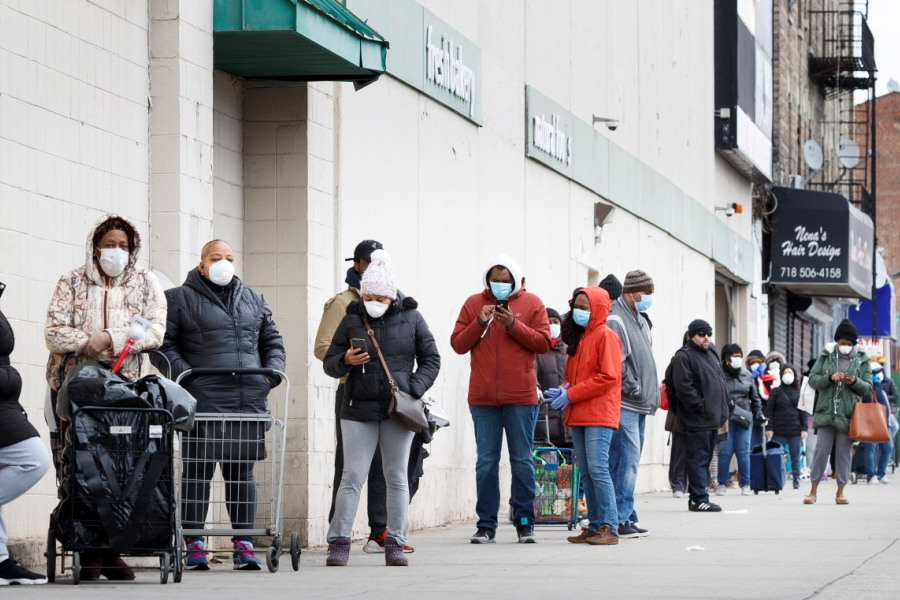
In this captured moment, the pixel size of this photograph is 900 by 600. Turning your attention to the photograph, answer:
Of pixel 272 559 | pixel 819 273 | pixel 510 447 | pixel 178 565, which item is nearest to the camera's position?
pixel 178 565

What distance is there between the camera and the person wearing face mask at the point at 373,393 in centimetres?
1038

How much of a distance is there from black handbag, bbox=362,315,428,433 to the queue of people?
0.10 ft

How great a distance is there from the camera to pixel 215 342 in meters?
9.95

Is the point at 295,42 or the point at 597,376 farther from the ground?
the point at 295,42

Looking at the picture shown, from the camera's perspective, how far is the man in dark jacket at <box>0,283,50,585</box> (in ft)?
28.3

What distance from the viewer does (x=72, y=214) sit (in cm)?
1012

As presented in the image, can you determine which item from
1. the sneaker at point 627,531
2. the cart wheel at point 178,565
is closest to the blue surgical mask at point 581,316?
the sneaker at point 627,531

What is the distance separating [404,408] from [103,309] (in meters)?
1.98

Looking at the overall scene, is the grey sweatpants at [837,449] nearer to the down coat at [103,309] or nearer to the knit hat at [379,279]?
the knit hat at [379,279]

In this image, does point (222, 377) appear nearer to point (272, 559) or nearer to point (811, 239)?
point (272, 559)

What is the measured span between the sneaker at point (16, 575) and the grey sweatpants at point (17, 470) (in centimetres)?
7

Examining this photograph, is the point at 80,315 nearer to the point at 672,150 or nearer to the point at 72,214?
the point at 72,214

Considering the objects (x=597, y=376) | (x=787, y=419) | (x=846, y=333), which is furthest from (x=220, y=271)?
(x=787, y=419)

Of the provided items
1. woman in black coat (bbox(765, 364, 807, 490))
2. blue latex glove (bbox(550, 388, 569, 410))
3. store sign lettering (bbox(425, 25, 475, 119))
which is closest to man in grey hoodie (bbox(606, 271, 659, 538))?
blue latex glove (bbox(550, 388, 569, 410))
